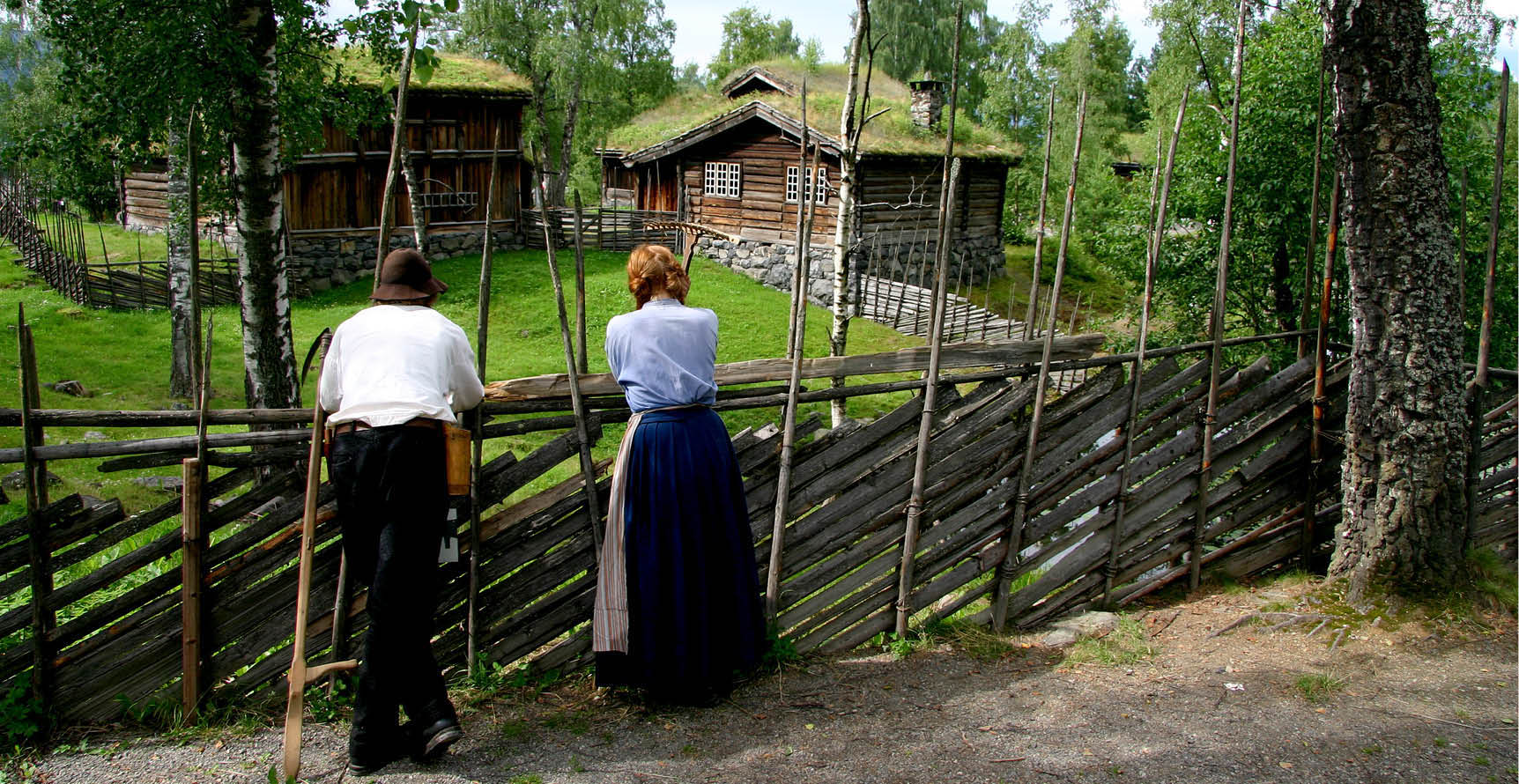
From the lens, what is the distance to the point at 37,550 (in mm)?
3279

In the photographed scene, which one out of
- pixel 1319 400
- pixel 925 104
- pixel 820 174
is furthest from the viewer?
pixel 925 104

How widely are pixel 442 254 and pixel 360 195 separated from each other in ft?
7.11

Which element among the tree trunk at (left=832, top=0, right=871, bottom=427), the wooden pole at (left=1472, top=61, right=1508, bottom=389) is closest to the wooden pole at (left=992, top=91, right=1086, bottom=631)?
the wooden pole at (left=1472, top=61, right=1508, bottom=389)

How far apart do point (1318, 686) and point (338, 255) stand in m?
20.6

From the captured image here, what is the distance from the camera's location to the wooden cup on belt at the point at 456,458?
3.27 metres

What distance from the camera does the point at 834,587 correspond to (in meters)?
4.30

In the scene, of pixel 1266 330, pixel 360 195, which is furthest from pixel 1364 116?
pixel 360 195

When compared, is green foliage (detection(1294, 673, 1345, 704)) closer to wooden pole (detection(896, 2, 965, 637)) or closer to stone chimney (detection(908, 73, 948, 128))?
wooden pole (detection(896, 2, 965, 637))

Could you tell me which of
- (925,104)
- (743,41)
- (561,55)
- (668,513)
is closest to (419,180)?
(561,55)

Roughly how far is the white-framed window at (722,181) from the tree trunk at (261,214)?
57.4ft

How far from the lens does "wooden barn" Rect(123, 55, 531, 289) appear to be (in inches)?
808

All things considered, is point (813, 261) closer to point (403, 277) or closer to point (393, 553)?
point (403, 277)

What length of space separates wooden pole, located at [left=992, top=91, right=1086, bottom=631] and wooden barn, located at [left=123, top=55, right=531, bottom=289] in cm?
1757

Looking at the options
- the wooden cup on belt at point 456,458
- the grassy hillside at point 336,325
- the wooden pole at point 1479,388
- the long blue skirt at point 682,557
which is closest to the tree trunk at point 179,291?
the grassy hillside at point 336,325
